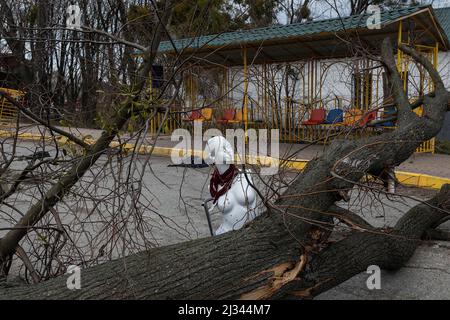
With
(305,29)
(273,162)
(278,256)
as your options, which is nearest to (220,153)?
(273,162)

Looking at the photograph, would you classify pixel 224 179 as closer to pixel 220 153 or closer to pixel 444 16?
pixel 220 153

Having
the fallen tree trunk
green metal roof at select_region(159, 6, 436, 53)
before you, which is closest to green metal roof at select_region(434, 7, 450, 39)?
green metal roof at select_region(159, 6, 436, 53)

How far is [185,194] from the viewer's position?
8.36 m

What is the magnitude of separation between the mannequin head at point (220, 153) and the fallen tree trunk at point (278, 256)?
116cm

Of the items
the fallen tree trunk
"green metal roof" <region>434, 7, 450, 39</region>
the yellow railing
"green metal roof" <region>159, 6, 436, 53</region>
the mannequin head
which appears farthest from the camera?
"green metal roof" <region>434, 7, 450, 39</region>

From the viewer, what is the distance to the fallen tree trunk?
114 inches

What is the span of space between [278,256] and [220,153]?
5.57 feet

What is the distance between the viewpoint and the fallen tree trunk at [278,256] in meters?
2.88

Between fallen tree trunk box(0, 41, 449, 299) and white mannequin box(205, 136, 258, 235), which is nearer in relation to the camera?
fallen tree trunk box(0, 41, 449, 299)

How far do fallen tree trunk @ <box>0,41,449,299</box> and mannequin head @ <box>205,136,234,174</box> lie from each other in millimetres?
1156

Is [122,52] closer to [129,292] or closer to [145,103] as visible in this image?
[145,103]

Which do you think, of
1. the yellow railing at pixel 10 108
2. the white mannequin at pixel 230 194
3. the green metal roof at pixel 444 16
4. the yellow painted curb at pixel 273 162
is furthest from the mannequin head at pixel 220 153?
the green metal roof at pixel 444 16

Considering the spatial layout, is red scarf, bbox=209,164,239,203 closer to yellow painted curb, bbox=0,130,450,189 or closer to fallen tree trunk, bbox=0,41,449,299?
yellow painted curb, bbox=0,130,450,189

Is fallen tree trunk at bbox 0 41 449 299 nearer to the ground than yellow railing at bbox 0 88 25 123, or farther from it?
nearer to the ground
